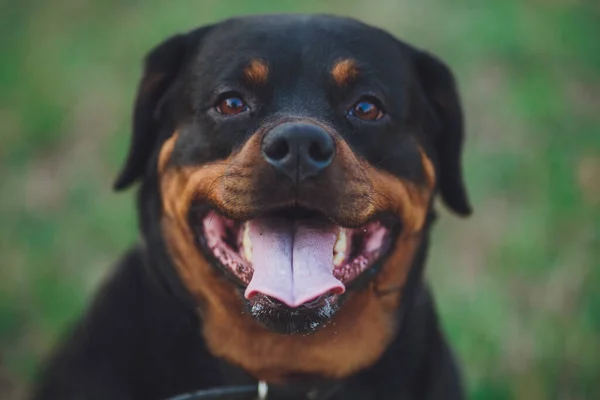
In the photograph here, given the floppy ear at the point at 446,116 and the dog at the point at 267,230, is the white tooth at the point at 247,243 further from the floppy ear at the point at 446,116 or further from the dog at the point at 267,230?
the floppy ear at the point at 446,116

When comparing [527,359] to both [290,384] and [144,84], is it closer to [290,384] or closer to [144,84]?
[290,384]

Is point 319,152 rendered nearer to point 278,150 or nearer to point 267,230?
point 278,150

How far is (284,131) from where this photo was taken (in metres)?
2.09

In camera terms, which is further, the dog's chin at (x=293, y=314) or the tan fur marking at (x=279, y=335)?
the tan fur marking at (x=279, y=335)

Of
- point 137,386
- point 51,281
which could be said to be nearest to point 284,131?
point 137,386

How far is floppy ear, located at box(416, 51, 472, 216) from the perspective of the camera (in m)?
2.71

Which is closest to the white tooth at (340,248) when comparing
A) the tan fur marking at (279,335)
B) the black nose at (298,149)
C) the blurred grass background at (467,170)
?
the tan fur marking at (279,335)

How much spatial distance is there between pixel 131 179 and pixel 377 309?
93 cm

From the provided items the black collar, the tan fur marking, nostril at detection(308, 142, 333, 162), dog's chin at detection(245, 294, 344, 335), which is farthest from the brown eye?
the black collar

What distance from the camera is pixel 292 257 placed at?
221cm

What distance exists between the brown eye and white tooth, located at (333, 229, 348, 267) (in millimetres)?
477

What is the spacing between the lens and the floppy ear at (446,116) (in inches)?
106

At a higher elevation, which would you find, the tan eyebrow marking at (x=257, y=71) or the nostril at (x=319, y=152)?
the tan eyebrow marking at (x=257, y=71)

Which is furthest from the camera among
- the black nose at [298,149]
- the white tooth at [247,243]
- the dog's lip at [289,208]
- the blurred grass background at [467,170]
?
the blurred grass background at [467,170]
